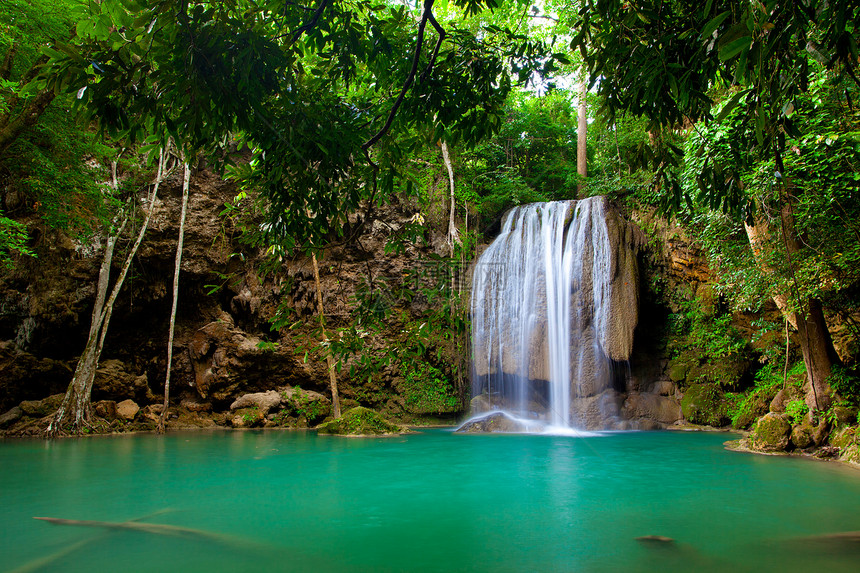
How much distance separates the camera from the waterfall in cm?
Result: 1384

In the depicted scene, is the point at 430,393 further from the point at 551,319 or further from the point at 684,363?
the point at 684,363

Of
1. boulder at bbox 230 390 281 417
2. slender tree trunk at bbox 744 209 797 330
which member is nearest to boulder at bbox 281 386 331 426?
boulder at bbox 230 390 281 417

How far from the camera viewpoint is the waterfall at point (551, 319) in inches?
545

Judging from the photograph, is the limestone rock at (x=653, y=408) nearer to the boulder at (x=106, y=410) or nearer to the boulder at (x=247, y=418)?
the boulder at (x=247, y=418)

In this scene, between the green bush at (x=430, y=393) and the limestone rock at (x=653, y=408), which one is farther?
the green bush at (x=430, y=393)

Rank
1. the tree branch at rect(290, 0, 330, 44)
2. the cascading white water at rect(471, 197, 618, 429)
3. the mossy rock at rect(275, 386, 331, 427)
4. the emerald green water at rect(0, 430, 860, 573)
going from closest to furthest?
the tree branch at rect(290, 0, 330, 44), the emerald green water at rect(0, 430, 860, 573), the cascading white water at rect(471, 197, 618, 429), the mossy rock at rect(275, 386, 331, 427)

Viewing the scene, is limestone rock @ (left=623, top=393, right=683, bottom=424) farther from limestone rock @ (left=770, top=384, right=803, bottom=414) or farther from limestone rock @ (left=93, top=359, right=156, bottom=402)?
limestone rock @ (left=93, top=359, right=156, bottom=402)

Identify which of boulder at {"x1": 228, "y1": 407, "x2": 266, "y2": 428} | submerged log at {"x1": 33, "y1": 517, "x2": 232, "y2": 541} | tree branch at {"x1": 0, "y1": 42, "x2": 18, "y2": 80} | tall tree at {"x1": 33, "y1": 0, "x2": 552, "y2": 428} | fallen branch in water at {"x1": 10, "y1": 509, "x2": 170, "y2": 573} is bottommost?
boulder at {"x1": 228, "y1": 407, "x2": 266, "y2": 428}

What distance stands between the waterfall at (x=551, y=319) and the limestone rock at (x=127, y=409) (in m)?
9.21

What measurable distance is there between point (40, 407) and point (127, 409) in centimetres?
184

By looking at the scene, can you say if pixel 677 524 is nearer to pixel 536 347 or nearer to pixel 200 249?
pixel 536 347

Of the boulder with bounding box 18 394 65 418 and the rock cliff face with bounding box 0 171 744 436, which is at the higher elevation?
the rock cliff face with bounding box 0 171 744 436

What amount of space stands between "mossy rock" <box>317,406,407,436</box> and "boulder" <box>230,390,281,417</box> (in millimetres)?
2394

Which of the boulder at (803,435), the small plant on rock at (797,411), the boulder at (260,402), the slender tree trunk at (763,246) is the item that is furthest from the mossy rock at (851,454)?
the boulder at (260,402)
